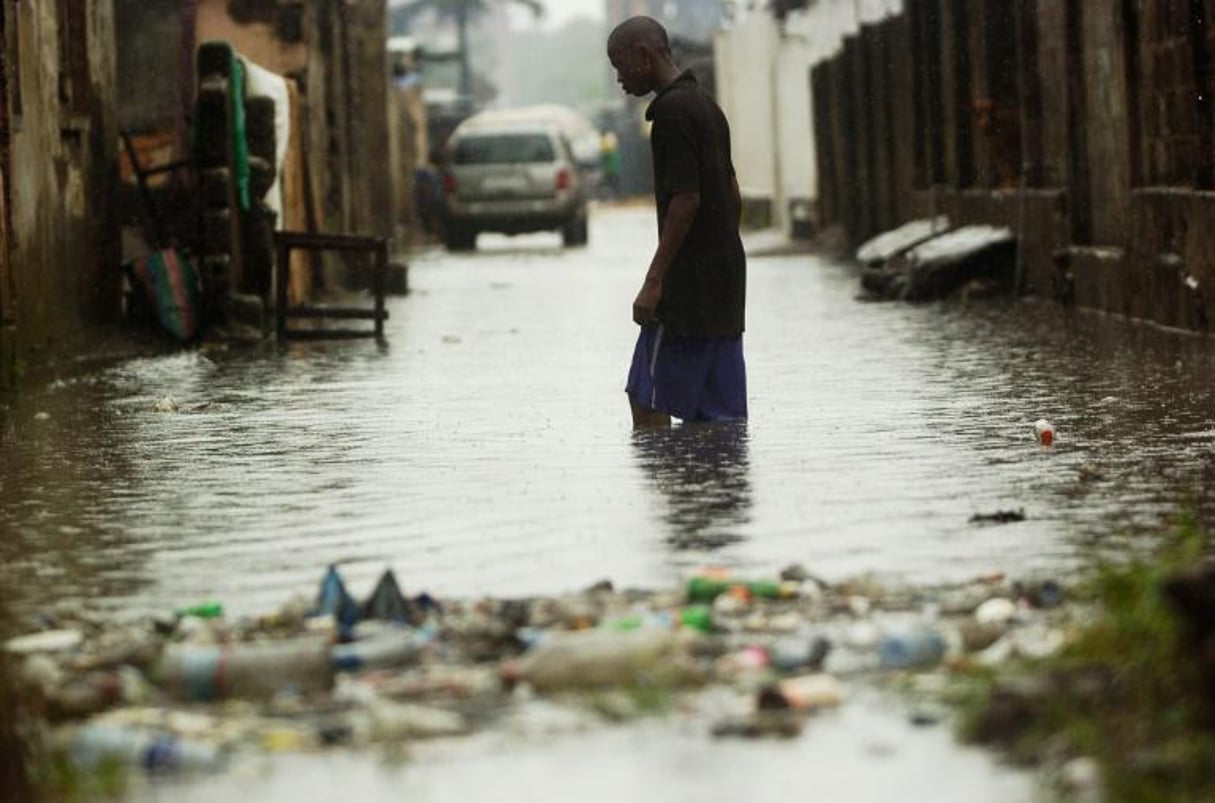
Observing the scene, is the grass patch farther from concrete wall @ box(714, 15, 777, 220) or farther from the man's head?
concrete wall @ box(714, 15, 777, 220)

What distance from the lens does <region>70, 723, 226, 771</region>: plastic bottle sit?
5184 millimetres

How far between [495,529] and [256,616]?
175cm

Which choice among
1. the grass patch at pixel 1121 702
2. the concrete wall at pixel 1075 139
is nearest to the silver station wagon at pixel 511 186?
the concrete wall at pixel 1075 139

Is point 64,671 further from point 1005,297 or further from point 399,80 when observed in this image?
point 399,80

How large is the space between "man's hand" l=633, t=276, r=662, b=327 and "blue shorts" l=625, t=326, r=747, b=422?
0.12 meters

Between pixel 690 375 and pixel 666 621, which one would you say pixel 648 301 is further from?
pixel 666 621

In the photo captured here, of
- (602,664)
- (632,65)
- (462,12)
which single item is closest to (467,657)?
(602,664)

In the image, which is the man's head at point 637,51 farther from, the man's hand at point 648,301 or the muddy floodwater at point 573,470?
the muddy floodwater at point 573,470

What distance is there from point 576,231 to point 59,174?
24.8 m

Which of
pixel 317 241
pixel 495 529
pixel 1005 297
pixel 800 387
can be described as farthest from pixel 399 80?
pixel 495 529

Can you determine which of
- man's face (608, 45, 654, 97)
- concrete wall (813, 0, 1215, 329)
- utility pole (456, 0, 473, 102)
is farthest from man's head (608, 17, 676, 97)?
utility pole (456, 0, 473, 102)

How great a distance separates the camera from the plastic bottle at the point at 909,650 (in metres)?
5.95

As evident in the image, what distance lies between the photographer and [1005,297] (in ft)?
77.4

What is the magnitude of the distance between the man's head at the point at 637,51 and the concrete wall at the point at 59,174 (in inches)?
225
